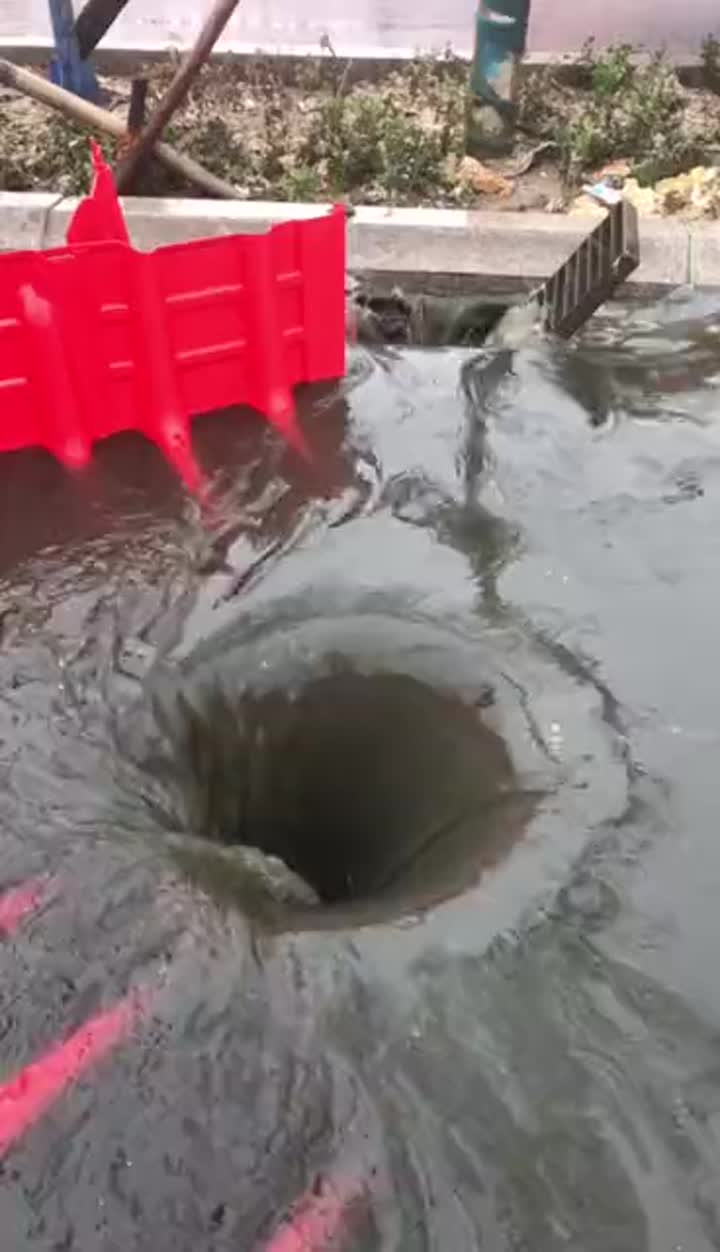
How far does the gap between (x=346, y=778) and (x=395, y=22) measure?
17.7ft

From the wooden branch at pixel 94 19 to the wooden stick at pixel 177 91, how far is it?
81 cm

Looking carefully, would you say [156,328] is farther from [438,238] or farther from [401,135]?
[401,135]

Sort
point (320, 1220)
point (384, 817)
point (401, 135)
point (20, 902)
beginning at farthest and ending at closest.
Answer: point (401, 135) → point (384, 817) → point (20, 902) → point (320, 1220)

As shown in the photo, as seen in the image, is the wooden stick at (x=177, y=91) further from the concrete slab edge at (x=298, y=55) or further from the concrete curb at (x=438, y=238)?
the concrete slab edge at (x=298, y=55)

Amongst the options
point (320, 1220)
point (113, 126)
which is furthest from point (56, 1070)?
point (113, 126)

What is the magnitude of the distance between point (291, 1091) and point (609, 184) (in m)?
4.71

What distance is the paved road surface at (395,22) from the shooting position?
23.9ft

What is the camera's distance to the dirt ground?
20.5ft

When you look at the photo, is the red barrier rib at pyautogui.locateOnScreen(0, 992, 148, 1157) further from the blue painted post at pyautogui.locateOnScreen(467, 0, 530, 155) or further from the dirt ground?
the blue painted post at pyautogui.locateOnScreen(467, 0, 530, 155)

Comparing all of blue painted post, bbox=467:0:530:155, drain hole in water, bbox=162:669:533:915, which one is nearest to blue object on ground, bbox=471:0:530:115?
blue painted post, bbox=467:0:530:155

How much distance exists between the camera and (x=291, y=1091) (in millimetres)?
2584

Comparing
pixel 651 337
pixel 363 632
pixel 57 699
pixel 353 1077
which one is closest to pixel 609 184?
pixel 651 337

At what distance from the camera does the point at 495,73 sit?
6.37m

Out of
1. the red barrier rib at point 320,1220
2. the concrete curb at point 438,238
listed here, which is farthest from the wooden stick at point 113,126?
the red barrier rib at point 320,1220
